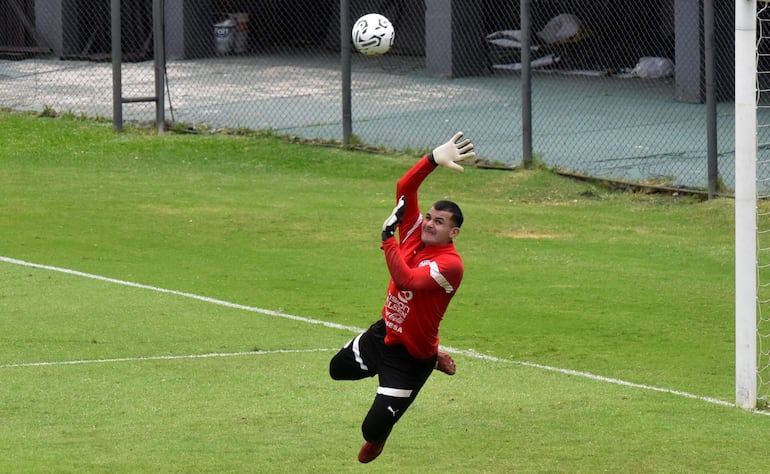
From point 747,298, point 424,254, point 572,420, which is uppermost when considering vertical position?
point 424,254

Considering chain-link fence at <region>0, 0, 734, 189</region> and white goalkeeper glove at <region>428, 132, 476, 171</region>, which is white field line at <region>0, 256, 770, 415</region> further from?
chain-link fence at <region>0, 0, 734, 189</region>

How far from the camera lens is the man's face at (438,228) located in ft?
26.0

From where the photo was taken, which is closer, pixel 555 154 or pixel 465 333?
pixel 465 333

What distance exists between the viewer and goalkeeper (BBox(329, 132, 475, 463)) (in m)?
7.82

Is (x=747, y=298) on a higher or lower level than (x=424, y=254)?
lower

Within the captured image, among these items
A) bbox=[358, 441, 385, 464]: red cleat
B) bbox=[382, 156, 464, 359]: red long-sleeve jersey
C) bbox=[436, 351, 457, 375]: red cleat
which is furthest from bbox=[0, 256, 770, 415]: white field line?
bbox=[358, 441, 385, 464]: red cleat

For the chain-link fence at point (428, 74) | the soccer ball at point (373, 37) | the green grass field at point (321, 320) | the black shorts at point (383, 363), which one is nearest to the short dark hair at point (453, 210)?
the black shorts at point (383, 363)

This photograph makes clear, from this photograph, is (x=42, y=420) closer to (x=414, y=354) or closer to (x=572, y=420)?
(x=414, y=354)

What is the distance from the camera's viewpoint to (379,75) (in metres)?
27.5

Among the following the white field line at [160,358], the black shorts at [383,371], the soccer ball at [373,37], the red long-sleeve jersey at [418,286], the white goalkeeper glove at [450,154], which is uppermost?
the soccer ball at [373,37]

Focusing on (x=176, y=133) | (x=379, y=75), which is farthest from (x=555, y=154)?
(x=379, y=75)

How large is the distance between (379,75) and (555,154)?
8241 mm

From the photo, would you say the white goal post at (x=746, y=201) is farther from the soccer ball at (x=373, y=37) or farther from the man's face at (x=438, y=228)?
the soccer ball at (x=373, y=37)

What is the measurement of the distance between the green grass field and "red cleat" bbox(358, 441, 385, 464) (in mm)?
208
